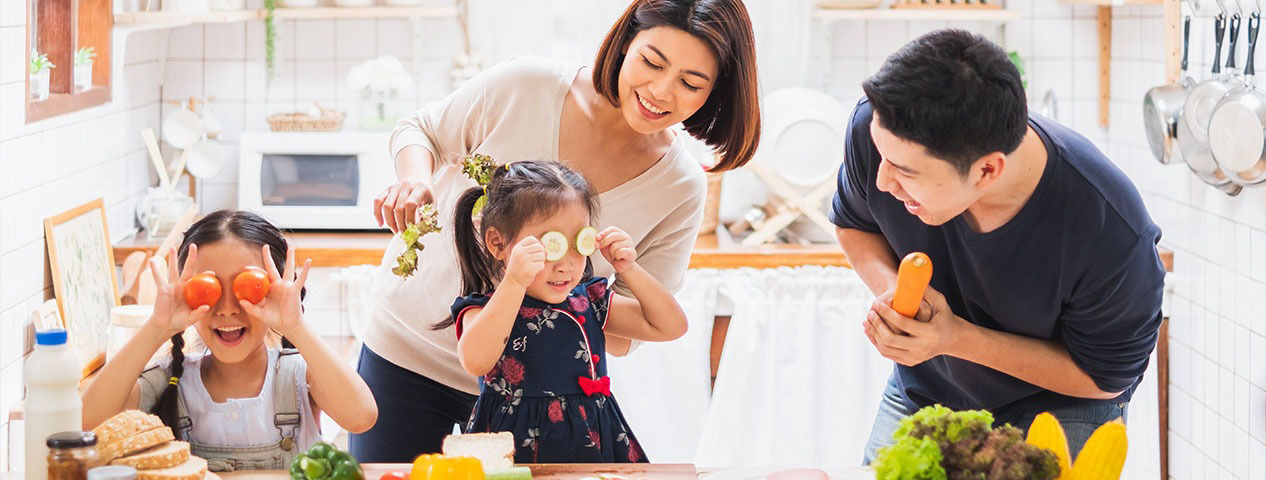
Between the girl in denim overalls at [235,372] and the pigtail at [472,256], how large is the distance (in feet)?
0.80

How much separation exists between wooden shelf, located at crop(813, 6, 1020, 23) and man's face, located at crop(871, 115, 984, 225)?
218cm

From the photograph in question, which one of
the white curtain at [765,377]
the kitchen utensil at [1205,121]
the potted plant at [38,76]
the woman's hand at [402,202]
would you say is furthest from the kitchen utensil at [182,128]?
the kitchen utensil at [1205,121]

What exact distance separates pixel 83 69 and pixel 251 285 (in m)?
1.84

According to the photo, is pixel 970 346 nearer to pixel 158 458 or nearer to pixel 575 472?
pixel 575 472

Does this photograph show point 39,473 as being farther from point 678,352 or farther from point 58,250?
point 678,352

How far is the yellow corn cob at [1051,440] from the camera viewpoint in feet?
4.55

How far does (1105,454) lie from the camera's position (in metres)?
1.35

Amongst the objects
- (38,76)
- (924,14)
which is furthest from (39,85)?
(924,14)

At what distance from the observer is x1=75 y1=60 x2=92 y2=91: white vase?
3.10 metres

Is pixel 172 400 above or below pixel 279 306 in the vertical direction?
below

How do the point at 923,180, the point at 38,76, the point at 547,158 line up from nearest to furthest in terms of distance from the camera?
the point at 923,180 < the point at 547,158 < the point at 38,76

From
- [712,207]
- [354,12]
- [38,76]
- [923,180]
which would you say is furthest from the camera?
[712,207]

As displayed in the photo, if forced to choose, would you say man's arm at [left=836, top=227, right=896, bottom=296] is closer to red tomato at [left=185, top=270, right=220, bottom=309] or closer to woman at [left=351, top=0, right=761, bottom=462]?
woman at [left=351, top=0, right=761, bottom=462]

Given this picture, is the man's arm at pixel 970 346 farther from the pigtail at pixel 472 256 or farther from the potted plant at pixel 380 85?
the potted plant at pixel 380 85
